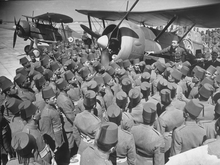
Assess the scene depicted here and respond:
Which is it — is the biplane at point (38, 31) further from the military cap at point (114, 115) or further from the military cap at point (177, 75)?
the military cap at point (114, 115)

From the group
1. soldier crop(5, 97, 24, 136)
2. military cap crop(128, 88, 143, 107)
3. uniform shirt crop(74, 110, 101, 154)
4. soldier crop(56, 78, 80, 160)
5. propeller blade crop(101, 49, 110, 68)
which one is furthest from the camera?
propeller blade crop(101, 49, 110, 68)

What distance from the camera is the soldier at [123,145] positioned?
251 centimetres

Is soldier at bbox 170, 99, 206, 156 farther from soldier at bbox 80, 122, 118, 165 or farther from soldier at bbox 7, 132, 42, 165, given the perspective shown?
soldier at bbox 7, 132, 42, 165

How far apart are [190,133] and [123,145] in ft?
3.49

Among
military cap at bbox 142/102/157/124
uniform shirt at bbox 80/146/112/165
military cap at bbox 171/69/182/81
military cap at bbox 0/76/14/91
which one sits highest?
military cap at bbox 171/69/182/81

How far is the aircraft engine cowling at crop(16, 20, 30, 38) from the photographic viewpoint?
15148 millimetres

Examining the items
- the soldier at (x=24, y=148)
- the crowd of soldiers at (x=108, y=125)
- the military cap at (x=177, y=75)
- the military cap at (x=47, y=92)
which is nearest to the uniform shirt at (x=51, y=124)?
the crowd of soldiers at (x=108, y=125)

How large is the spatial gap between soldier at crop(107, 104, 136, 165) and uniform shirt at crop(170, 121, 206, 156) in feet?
2.41

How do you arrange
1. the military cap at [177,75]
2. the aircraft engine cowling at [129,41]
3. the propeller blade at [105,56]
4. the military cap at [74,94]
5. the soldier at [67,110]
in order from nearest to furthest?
the soldier at [67,110] < the military cap at [74,94] < the military cap at [177,75] < the aircraft engine cowling at [129,41] < the propeller blade at [105,56]

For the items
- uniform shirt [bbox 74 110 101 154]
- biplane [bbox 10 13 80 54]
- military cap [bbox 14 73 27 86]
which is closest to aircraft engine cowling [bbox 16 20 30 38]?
biplane [bbox 10 13 80 54]

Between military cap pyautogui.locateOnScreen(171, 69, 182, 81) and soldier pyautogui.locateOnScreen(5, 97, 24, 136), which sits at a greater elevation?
military cap pyautogui.locateOnScreen(171, 69, 182, 81)

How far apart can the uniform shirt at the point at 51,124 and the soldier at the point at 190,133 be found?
2455 mm

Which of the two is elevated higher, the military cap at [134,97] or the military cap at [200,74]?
the military cap at [200,74]

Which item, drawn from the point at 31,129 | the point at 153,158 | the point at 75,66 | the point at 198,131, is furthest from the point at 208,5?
the point at 31,129
